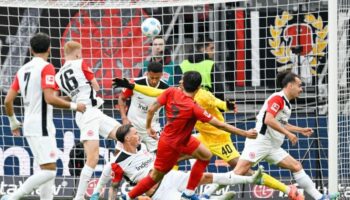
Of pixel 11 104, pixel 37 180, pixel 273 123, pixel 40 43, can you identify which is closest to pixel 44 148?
pixel 37 180

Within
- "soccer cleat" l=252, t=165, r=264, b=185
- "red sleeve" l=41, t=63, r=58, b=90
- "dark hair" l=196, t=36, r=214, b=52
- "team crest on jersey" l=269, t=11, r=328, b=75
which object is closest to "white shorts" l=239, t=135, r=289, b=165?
"soccer cleat" l=252, t=165, r=264, b=185

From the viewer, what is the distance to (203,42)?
57.0 feet

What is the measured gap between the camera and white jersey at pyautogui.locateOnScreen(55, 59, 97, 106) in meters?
14.6

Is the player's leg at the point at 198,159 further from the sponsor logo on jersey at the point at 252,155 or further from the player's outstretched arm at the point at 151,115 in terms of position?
the sponsor logo on jersey at the point at 252,155

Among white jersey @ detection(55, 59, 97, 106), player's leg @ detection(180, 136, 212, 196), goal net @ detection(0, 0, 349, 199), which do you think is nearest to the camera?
player's leg @ detection(180, 136, 212, 196)

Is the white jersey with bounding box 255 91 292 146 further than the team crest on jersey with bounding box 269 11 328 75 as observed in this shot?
No

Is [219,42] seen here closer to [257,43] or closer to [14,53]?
[257,43]

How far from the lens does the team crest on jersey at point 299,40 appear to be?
55.8 feet

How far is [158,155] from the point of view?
1362cm

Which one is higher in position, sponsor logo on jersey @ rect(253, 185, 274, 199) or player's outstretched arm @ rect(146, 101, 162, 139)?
player's outstretched arm @ rect(146, 101, 162, 139)

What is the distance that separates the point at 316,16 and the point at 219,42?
1576mm

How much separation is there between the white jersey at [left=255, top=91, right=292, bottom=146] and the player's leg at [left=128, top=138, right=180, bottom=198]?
5.83 feet

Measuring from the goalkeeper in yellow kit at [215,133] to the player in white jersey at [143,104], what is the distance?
0.27 metres

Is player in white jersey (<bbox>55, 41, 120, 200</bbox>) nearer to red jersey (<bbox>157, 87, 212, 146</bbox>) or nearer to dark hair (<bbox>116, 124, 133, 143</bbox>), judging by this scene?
dark hair (<bbox>116, 124, 133, 143</bbox>)
